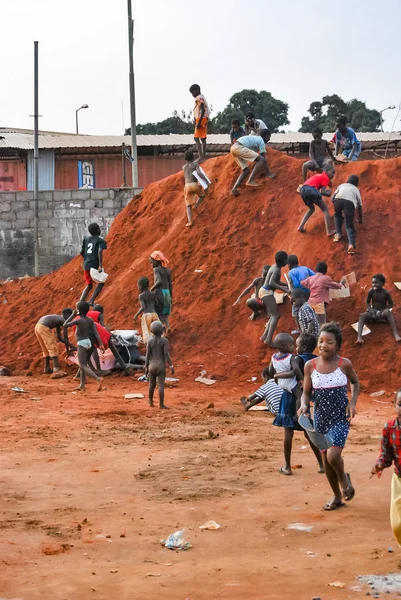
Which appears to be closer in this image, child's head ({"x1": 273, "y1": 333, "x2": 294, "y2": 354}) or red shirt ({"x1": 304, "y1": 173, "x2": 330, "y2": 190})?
child's head ({"x1": 273, "y1": 333, "x2": 294, "y2": 354})

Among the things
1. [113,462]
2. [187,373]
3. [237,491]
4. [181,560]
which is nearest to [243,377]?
[187,373]

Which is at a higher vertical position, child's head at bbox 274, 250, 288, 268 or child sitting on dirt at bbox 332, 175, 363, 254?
child sitting on dirt at bbox 332, 175, 363, 254

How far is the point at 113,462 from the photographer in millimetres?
9500

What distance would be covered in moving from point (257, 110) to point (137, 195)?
84.9ft

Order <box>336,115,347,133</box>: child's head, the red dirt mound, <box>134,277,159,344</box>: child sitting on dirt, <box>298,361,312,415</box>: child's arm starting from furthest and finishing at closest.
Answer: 1. <box>336,115,347,133</box>: child's head
2. the red dirt mound
3. <box>134,277,159,344</box>: child sitting on dirt
4. <box>298,361,312,415</box>: child's arm

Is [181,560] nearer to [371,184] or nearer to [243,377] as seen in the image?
[243,377]

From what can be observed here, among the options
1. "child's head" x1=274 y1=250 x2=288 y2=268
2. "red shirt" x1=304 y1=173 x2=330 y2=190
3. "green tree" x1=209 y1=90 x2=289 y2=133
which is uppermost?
"green tree" x1=209 y1=90 x2=289 y2=133

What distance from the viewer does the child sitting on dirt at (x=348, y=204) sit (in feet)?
53.5

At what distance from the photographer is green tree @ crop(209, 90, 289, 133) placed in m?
45.4

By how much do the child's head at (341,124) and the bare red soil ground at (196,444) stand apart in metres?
0.80

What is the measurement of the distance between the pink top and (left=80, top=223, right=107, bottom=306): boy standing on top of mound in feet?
13.3

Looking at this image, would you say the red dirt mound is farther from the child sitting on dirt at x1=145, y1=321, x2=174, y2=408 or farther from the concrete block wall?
the child sitting on dirt at x1=145, y1=321, x2=174, y2=408

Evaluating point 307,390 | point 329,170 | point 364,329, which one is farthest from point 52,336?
point 307,390

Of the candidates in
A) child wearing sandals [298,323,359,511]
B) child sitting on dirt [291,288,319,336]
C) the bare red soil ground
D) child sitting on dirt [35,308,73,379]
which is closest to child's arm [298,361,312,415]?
child wearing sandals [298,323,359,511]
